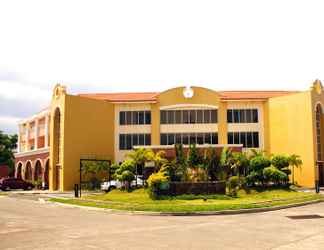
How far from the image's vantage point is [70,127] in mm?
45281

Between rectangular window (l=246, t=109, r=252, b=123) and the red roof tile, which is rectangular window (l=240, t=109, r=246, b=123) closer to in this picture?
rectangular window (l=246, t=109, r=252, b=123)

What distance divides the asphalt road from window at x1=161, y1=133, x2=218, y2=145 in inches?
1179

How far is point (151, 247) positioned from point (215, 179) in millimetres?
20341

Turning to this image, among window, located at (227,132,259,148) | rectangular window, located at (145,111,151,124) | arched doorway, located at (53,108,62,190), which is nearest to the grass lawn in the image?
arched doorway, located at (53,108,62,190)

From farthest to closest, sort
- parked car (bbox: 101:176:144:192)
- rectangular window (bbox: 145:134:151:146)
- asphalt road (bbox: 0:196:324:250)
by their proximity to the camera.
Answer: rectangular window (bbox: 145:134:151:146)
parked car (bbox: 101:176:144:192)
asphalt road (bbox: 0:196:324:250)

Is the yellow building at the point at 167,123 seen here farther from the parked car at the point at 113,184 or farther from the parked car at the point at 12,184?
the parked car at the point at 113,184

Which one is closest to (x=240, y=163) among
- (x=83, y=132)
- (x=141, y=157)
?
(x=141, y=157)

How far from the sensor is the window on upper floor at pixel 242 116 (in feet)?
160

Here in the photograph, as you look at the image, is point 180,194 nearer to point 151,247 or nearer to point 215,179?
point 215,179

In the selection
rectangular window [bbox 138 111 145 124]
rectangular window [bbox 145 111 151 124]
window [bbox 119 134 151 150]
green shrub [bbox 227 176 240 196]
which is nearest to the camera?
green shrub [bbox 227 176 240 196]

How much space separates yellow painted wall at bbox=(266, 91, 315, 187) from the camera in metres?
42.8

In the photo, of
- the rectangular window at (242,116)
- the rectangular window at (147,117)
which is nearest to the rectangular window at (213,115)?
the rectangular window at (242,116)

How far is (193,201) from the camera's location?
1053 inches

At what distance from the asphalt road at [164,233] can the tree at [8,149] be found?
164ft
